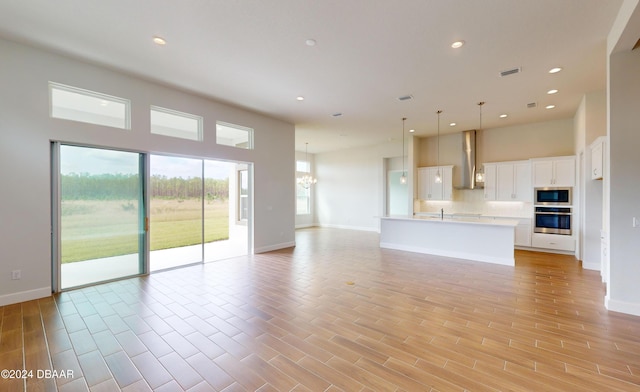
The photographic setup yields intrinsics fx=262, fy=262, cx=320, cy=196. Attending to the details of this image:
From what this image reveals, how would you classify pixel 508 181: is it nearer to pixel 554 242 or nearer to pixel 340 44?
pixel 554 242

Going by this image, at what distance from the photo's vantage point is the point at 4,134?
350 cm

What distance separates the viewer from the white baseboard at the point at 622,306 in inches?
127

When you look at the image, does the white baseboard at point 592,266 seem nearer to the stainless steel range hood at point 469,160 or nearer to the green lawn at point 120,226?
the stainless steel range hood at point 469,160

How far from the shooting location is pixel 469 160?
8.25m

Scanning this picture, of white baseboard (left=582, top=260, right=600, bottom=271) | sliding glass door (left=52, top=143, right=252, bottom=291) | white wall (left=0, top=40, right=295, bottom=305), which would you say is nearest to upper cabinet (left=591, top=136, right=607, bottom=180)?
white baseboard (left=582, top=260, right=600, bottom=271)

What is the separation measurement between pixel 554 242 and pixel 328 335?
23.2 ft

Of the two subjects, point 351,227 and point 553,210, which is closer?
point 553,210

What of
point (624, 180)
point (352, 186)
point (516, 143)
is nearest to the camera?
point (624, 180)

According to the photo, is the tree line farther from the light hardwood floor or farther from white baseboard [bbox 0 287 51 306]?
the light hardwood floor

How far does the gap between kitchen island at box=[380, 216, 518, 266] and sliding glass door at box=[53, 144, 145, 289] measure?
588cm

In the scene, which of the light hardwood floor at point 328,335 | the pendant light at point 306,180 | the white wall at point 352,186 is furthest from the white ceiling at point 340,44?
the pendant light at point 306,180

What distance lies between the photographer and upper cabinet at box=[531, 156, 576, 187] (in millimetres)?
6480

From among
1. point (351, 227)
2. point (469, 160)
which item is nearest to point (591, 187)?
point (469, 160)

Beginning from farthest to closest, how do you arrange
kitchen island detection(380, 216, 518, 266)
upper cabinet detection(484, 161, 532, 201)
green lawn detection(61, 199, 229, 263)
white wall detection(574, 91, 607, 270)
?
upper cabinet detection(484, 161, 532, 201), kitchen island detection(380, 216, 518, 266), white wall detection(574, 91, 607, 270), green lawn detection(61, 199, 229, 263)
